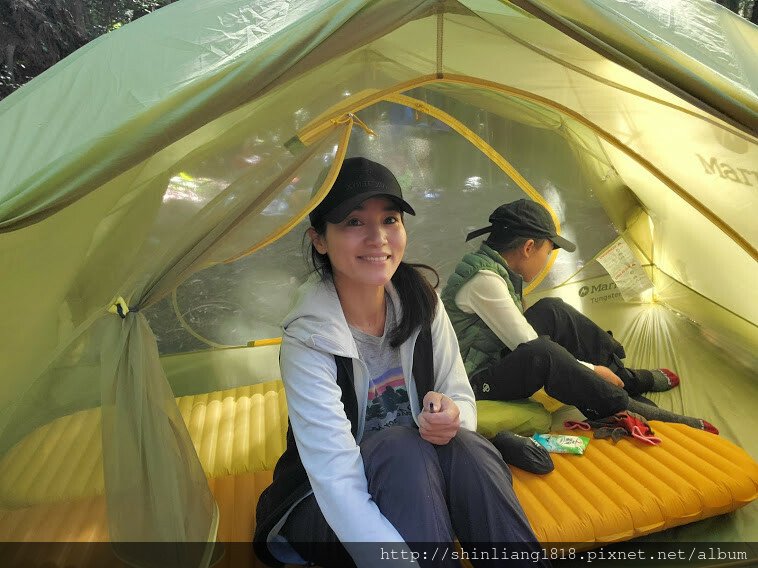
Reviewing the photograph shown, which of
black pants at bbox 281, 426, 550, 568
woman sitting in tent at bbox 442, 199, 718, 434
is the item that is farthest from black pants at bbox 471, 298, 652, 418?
black pants at bbox 281, 426, 550, 568

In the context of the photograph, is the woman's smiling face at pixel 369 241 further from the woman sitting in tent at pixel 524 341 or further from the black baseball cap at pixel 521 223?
the black baseball cap at pixel 521 223

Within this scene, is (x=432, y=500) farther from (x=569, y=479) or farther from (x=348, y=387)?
(x=569, y=479)

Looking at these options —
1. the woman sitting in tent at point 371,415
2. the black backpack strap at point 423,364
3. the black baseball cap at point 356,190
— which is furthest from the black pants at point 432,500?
the black baseball cap at point 356,190

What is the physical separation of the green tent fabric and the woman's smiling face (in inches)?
10.6

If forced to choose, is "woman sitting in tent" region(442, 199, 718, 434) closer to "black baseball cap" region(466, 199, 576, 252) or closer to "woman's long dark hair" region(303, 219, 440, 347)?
"black baseball cap" region(466, 199, 576, 252)

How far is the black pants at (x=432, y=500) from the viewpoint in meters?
0.92

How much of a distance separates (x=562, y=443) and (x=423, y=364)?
0.56 meters

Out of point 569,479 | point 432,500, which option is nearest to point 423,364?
point 432,500

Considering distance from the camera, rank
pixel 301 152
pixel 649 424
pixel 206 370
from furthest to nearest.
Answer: pixel 206 370 < pixel 649 424 < pixel 301 152

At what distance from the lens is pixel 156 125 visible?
833mm

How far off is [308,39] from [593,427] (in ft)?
4.12

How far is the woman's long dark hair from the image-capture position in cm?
115

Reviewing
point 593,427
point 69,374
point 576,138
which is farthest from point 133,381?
point 576,138

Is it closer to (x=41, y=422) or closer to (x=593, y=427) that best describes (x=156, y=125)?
(x=41, y=422)
